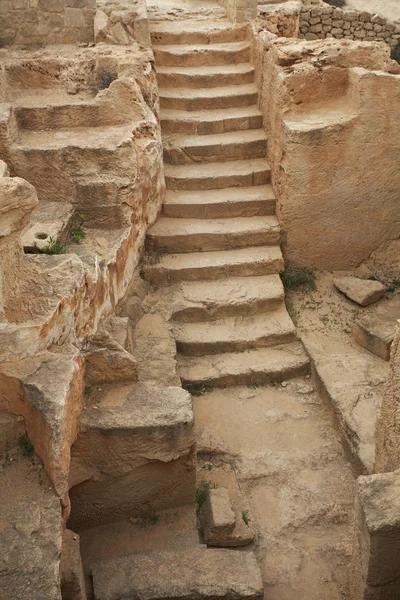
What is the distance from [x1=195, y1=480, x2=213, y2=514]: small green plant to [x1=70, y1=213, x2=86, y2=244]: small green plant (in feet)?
7.61

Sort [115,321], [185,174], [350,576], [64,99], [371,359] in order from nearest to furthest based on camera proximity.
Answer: [350,576] < [115,321] < [371,359] < [64,99] < [185,174]

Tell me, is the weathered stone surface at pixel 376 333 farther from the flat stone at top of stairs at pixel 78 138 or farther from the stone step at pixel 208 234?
the flat stone at top of stairs at pixel 78 138

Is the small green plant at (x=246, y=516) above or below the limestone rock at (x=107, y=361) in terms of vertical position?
below

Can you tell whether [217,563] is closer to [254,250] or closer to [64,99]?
[254,250]

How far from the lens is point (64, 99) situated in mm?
6863

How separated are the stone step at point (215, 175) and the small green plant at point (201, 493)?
3472 mm

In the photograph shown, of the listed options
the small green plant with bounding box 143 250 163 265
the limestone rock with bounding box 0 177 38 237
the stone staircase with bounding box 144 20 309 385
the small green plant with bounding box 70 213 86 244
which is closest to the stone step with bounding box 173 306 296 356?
the stone staircase with bounding box 144 20 309 385

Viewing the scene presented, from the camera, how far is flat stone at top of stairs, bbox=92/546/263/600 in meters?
4.19

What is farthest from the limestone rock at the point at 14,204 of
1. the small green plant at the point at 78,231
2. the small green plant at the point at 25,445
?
the small green plant at the point at 78,231

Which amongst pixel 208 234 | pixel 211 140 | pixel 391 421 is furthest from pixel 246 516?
pixel 211 140

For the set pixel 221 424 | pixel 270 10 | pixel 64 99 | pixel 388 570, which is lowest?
pixel 221 424

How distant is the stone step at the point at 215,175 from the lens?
24.0ft

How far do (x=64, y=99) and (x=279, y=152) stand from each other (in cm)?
232

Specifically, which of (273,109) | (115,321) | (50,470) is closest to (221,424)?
(115,321)
